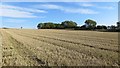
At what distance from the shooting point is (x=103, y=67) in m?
10.2

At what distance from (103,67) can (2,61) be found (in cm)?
520

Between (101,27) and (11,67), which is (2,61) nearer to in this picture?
(11,67)

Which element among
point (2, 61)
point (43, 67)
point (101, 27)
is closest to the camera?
point (43, 67)

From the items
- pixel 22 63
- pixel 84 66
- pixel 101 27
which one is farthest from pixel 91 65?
pixel 101 27

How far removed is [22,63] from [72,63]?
2.46m

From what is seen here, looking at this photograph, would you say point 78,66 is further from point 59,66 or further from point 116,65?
point 116,65

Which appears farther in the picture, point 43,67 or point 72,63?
point 72,63

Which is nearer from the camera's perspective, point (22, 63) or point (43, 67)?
point (43, 67)

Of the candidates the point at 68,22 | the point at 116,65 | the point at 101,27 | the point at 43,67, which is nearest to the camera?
the point at 43,67

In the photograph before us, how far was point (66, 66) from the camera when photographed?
1026 centimetres

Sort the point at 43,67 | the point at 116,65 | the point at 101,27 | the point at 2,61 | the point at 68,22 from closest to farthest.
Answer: the point at 43,67 < the point at 116,65 < the point at 2,61 < the point at 101,27 < the point at 68,22

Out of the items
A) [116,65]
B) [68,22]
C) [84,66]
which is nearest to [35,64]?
[84,66]

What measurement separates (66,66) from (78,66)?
0.55 meters

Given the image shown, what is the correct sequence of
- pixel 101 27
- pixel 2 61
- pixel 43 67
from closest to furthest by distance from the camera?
pixel 43 67 < pixel 2 61 < pixel 101 27
